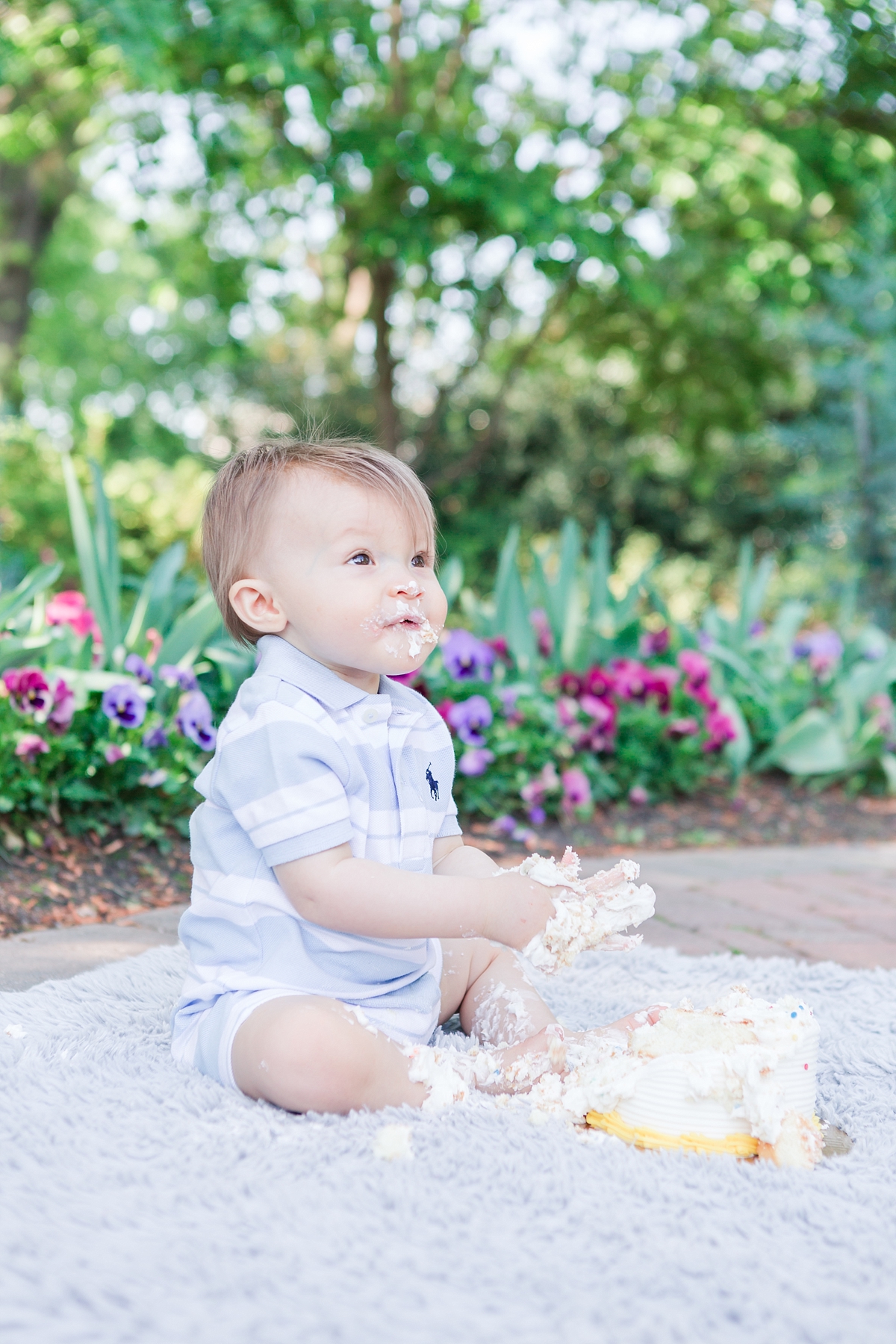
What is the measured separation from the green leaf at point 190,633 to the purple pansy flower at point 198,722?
22 centimetres

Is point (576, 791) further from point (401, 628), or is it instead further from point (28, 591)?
point (401, 628)

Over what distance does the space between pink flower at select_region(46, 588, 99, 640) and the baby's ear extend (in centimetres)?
160

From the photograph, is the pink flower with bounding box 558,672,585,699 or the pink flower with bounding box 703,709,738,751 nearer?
the pink flower with bounding box 558,672,585,699

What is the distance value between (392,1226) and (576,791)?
2.55m

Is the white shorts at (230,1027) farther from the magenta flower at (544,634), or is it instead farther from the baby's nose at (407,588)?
the magenta flower at (544,634)

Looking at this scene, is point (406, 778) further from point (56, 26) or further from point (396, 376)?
point (396, 376)

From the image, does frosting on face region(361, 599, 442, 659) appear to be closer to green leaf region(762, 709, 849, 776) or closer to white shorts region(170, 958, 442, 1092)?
white shorts region(170, 958, 442, 1092)

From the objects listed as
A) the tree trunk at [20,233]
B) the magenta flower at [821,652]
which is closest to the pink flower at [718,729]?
the magenta flower at [821,652]

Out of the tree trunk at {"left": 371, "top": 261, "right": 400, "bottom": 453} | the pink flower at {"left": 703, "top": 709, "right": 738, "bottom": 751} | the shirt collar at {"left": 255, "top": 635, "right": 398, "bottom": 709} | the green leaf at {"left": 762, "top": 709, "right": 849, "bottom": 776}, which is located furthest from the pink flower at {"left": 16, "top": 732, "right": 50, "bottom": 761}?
the tree trunk at {"left": 371, "top": 261, "right": 400, "bottom": 453}

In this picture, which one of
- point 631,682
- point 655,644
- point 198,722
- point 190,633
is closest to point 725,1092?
point 198,722

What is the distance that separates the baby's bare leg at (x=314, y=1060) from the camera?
4.63ft

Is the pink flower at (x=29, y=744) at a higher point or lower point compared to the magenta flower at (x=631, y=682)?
higher

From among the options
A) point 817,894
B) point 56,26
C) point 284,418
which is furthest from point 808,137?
point 284,418

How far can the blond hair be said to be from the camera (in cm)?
161
